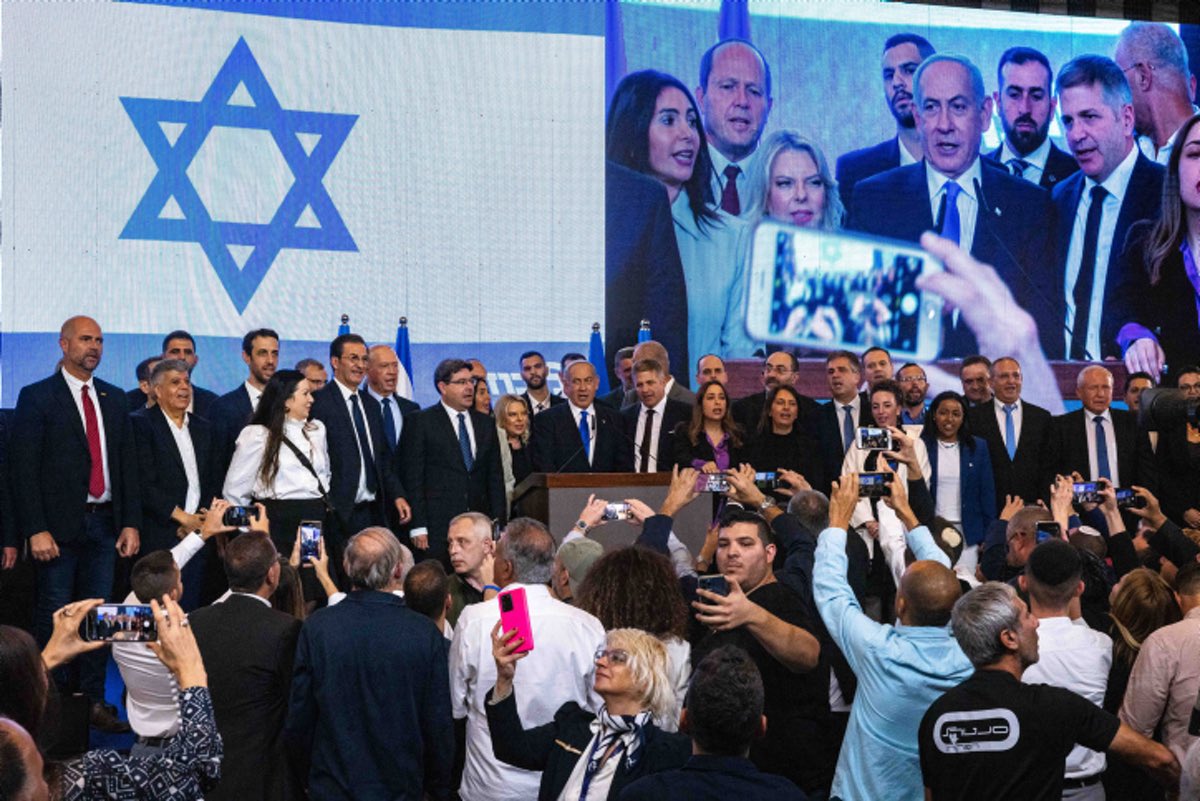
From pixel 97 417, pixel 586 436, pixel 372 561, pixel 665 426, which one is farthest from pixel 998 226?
pixel 372 561

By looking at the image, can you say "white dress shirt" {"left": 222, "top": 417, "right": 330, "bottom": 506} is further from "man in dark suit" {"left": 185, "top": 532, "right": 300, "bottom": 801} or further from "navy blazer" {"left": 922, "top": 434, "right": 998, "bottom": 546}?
"navy blazer" {"left": 922, "top": 434, "right": 998, "bottom": 546}

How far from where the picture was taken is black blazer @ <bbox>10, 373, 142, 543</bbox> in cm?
661

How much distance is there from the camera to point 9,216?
882 cm

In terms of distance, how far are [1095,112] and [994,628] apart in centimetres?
900

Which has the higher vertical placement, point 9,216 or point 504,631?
point 9,216

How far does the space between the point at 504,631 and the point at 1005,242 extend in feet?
28.7

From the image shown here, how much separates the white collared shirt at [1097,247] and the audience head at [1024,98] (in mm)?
602

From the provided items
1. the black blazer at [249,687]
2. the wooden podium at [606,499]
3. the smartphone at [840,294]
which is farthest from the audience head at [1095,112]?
the black blazer at [249,687]

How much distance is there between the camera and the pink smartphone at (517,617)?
11.1 feet

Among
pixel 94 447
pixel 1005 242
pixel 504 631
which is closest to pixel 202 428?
pixel 94 447

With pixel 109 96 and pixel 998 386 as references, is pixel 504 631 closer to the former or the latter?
pixel 998 386

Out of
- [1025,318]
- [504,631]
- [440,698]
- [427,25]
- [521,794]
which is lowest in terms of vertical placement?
[521,794]

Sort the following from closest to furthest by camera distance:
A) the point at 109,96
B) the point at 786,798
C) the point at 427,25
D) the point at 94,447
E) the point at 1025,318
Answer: the point at 786,798
the point at 94,447
the point at 109,96
the point at 427,25
the point at 1025,318

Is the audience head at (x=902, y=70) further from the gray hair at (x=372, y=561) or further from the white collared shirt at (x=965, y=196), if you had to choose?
the gray hair at (x=372, y=561)
